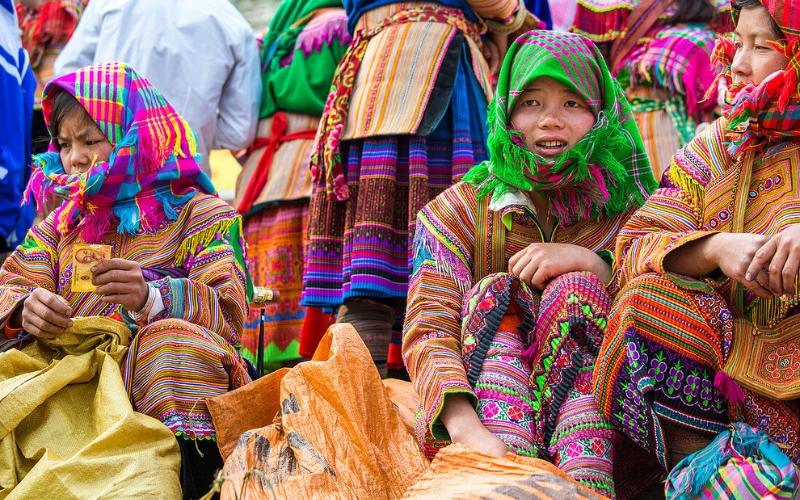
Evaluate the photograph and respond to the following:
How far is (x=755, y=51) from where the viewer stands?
246cm

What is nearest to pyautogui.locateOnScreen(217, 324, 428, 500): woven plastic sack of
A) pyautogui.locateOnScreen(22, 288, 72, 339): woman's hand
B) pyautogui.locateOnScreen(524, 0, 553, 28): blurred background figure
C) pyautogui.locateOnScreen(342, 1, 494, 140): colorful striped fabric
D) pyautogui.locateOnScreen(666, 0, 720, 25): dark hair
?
pyautogui.locateOnScreen(22, 288, 72, 339): woman's hand

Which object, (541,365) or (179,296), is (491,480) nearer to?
(541,365)

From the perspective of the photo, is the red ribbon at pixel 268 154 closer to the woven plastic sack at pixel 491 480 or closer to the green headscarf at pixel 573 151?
the green headscarf at pixel 573 151

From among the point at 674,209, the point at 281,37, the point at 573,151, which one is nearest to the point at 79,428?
the point at 573,151

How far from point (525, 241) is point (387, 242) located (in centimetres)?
105

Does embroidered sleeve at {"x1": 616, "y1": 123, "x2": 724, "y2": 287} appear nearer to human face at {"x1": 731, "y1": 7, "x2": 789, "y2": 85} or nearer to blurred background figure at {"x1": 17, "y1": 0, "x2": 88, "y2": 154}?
human face at {"x1": 731, "y1": 7, "x2": 789, "y2": 85}

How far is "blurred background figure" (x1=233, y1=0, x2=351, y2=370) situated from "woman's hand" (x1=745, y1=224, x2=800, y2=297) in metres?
2.85

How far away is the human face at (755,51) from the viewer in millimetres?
2418

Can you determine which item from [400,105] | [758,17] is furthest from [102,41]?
[758,17]

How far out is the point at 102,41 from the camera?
475 centimetres

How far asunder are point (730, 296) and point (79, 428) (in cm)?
172

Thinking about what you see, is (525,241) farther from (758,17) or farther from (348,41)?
(348,41)

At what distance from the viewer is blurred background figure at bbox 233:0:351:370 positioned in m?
4.77

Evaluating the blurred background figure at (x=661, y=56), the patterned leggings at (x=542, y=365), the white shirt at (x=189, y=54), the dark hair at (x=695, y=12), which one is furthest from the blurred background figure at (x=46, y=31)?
the patterned leggings at (x=542, y=365)
